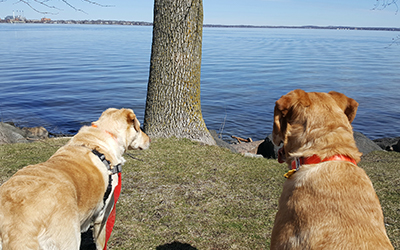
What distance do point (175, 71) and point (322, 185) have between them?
6.66m

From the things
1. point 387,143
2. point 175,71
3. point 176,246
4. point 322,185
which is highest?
point 175,71

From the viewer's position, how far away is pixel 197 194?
248 inches

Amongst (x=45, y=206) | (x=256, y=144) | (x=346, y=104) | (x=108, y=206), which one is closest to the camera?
(x=45, y=206)

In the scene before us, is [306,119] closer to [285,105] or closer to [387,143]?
[285,105]

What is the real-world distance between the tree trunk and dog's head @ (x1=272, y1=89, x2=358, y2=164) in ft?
19.1

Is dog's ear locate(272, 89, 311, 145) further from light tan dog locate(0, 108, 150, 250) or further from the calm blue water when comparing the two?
the calm blue water

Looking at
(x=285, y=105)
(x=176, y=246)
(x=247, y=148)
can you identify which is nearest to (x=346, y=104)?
(x=285, y=105)

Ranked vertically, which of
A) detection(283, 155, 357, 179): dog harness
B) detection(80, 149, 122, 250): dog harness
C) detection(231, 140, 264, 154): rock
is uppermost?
detection(283, 155, 357, 179): dog harness

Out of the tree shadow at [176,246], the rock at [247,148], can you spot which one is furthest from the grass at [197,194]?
the rock at [247,148]

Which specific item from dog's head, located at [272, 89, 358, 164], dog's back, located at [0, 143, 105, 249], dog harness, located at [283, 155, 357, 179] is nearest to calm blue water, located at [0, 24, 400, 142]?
dog's head, located at [272, 89, 358, 164]

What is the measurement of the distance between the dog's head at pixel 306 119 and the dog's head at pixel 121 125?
7.71 ft

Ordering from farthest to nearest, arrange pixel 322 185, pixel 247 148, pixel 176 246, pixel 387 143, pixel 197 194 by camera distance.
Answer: pixel 387 143 < pixel 247 148 < pixel 197 194 < pixel 176 246 < pixel 322 185

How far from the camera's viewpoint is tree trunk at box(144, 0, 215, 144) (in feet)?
29.8

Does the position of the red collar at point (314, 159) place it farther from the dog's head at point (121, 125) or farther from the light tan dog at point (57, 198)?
the dog's head at point (121, 125)
